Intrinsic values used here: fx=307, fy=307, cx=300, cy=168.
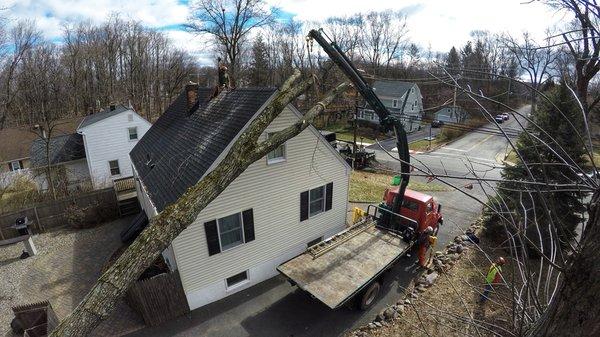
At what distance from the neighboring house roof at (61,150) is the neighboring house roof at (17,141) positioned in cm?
67

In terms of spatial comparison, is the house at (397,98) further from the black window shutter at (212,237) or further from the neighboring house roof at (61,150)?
the black window shutter at (212,237)

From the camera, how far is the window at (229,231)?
9.20 m

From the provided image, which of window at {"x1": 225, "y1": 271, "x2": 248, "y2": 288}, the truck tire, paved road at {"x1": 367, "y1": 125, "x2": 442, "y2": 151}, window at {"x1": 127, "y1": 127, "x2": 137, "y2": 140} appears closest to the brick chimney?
window at {"x1": 225, "y1": 271, "x2": 248, "y2": 288}

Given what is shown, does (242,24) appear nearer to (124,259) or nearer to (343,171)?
(343,171)

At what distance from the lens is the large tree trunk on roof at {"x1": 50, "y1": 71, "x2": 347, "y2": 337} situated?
361 cm

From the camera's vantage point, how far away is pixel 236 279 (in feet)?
34.5

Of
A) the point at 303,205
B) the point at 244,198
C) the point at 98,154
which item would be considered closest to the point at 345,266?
the point at 303,205

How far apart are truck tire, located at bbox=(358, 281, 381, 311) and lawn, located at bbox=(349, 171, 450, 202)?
28.6 ft

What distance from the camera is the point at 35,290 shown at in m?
11.1

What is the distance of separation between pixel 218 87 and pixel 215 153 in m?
5.34

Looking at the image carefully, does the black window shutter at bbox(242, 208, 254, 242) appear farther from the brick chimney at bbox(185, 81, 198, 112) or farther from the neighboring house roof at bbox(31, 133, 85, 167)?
the neighboring house roof at bbox(31, 133, 85, 167)

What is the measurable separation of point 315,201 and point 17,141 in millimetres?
30582

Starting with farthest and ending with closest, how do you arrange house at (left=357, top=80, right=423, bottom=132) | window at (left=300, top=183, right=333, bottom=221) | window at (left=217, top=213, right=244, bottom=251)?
house at (left=357, top=80, right=423, bottom=132)
window at (left=300, top=183, right=333, bottom=221)
window at (left=217, top=213, right=244, bottom=251)

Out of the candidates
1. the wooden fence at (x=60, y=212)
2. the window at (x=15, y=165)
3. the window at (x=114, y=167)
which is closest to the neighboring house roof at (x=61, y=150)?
the window at (x=15, y=165)
